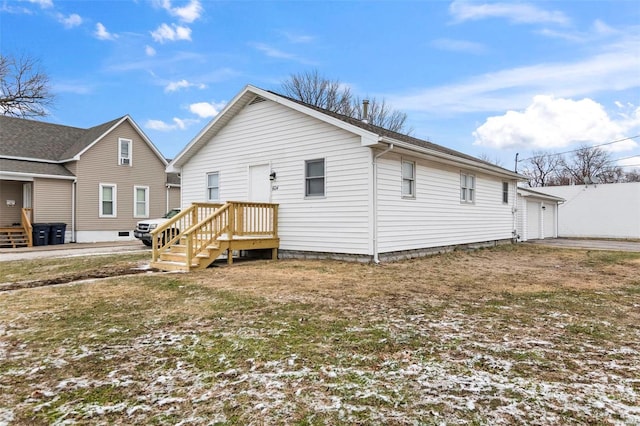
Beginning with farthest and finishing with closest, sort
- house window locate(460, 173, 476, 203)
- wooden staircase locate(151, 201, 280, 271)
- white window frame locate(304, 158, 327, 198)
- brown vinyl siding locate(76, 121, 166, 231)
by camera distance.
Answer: brown vinyl siding locate(76, 121, 166, 231)
house window locate(460, 173, 476, 203)
white window frame locate(304, 158, 327, 198)
wooden staircase locate(151, 201, 280, 271)

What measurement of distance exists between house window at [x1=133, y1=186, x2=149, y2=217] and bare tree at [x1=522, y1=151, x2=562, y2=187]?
4276 centimetres

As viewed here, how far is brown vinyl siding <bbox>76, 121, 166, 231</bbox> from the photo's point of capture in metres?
19.1

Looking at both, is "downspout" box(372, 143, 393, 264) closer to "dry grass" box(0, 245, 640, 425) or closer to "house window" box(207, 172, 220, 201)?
"dry grass" box(0, 245, 640, 425)

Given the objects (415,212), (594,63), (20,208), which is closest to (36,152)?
(20,208)

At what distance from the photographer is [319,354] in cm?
362

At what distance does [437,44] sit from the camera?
14.8 metres

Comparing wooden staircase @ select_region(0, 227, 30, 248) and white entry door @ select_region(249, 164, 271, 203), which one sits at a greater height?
white entry door @ select_region(249, 164, 271, 203)

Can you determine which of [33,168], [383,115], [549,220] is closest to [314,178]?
[33,168]

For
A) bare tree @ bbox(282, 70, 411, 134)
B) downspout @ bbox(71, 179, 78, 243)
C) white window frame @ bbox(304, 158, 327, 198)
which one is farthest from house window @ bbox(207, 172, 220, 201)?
bare tree @ bbox(282, 70, 411, 134)

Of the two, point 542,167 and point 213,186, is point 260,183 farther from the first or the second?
point 542,167

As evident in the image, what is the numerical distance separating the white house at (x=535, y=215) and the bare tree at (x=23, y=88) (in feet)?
94.3

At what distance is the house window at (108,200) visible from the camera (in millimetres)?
19781

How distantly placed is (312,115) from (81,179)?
47.3 ft

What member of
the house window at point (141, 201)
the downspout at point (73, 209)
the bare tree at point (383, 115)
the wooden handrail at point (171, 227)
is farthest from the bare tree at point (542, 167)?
the downspout at point (73, 209)
